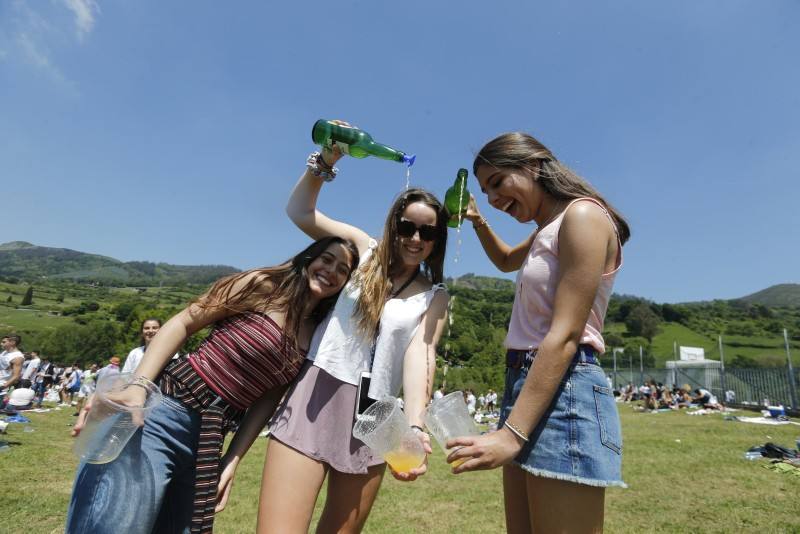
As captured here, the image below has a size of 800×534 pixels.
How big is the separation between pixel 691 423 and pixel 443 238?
17211 mm

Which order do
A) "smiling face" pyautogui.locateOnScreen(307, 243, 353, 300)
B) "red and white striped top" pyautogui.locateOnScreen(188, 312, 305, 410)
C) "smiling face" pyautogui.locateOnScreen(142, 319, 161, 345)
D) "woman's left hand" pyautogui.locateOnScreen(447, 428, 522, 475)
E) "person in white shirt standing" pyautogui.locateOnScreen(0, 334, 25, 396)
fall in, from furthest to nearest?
"person in white shirt standing" pyautogui.locateOnScreen(0, 334, 25, 396) → "smiling face" pyautogui.locateOnScreen(142, 319, 161, 345) → "smiling face" pyautogui.locateOnScreen(307, 243, 353, 300) → "red and white striped top" pyautogui.locateOnScreen(188, 312, 305, 410) → "woman's left hand" pyautogui.locateOnScreen(447, 428, 522, 475)

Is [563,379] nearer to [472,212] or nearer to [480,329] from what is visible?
[472,212]

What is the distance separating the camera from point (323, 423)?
2070mm

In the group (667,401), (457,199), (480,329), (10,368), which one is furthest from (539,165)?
(480,329)

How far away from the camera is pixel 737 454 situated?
9.30m

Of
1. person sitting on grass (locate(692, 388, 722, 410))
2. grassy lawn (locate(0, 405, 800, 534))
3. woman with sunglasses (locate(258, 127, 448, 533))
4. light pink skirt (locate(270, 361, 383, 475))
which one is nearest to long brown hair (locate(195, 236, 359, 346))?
woman with sunglasses (locate(258, 127, 448, 533))

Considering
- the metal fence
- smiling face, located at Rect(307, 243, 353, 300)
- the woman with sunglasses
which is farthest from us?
the metal fence

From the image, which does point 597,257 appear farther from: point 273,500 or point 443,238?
point 273,500

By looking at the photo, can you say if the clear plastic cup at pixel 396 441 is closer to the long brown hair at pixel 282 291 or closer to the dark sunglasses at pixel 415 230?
the long brown hair at pixel 282 291

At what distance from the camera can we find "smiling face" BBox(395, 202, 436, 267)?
2.38 m

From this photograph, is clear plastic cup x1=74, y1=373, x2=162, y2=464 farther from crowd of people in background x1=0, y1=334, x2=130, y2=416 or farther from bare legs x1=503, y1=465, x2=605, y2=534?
bare legs x1=503, y1=465, x2=605, y2=534

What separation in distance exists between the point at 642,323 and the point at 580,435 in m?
101

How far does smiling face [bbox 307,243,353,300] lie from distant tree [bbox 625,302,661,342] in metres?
96.3

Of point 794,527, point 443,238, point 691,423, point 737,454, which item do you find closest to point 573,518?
point 443,238
